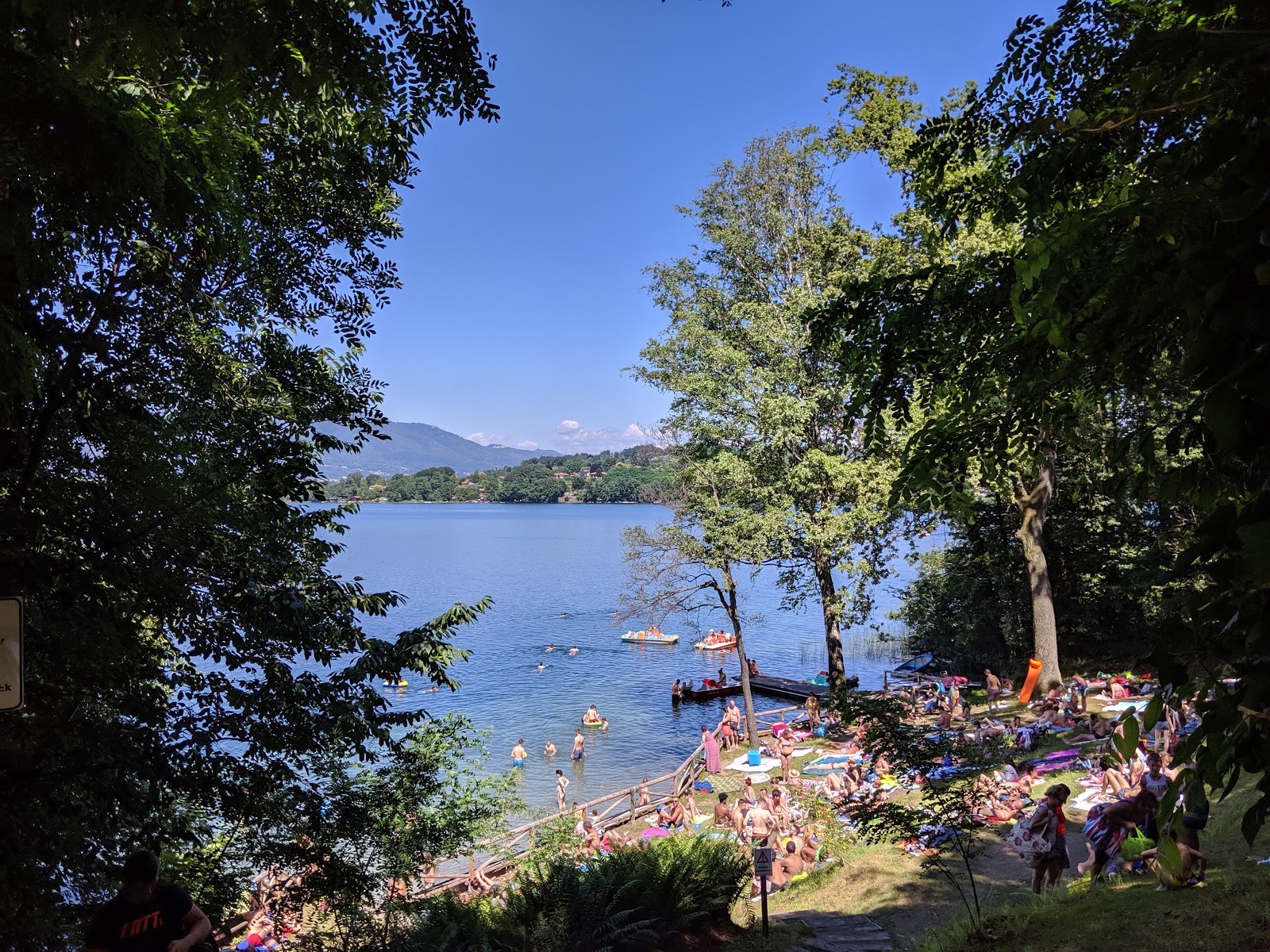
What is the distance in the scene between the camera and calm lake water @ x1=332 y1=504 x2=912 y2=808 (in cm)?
2414

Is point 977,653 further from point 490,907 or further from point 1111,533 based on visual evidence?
point 490,907

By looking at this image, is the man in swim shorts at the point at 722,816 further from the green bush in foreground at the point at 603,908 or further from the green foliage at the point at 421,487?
the green foliage at the point at 421,487

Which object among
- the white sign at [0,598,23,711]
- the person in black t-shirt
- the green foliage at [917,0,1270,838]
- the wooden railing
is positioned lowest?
the wooden railing

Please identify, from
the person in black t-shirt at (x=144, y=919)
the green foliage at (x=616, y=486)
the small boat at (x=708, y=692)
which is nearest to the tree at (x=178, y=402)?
the person in black t-shirt at (x=144, y=919)

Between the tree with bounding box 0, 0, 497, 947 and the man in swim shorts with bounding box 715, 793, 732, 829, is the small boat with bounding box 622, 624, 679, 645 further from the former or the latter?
the tree with bounding box 0, 0, 497, 947

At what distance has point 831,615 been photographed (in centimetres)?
1995

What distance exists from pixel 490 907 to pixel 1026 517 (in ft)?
52.1

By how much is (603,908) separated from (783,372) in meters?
14.8

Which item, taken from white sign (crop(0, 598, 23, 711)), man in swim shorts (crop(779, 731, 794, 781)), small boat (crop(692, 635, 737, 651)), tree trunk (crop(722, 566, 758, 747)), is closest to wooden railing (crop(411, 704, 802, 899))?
tree trunk (crop(722, 566, 758, 747))

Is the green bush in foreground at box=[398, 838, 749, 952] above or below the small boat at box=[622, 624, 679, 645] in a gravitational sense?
above

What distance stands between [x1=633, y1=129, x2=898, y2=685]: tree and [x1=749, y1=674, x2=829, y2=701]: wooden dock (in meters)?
7.41

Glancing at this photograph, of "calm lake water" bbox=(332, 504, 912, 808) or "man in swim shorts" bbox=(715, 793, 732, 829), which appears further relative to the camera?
"calm lake water" bbox=(332, 504, 912, 808)

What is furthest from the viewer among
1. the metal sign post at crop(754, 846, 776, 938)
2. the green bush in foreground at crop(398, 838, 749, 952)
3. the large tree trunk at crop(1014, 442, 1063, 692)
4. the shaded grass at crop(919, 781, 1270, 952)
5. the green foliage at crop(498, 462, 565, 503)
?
the green foliage at crop(498, 462, 565, 503)

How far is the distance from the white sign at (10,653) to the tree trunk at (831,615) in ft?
57.1
